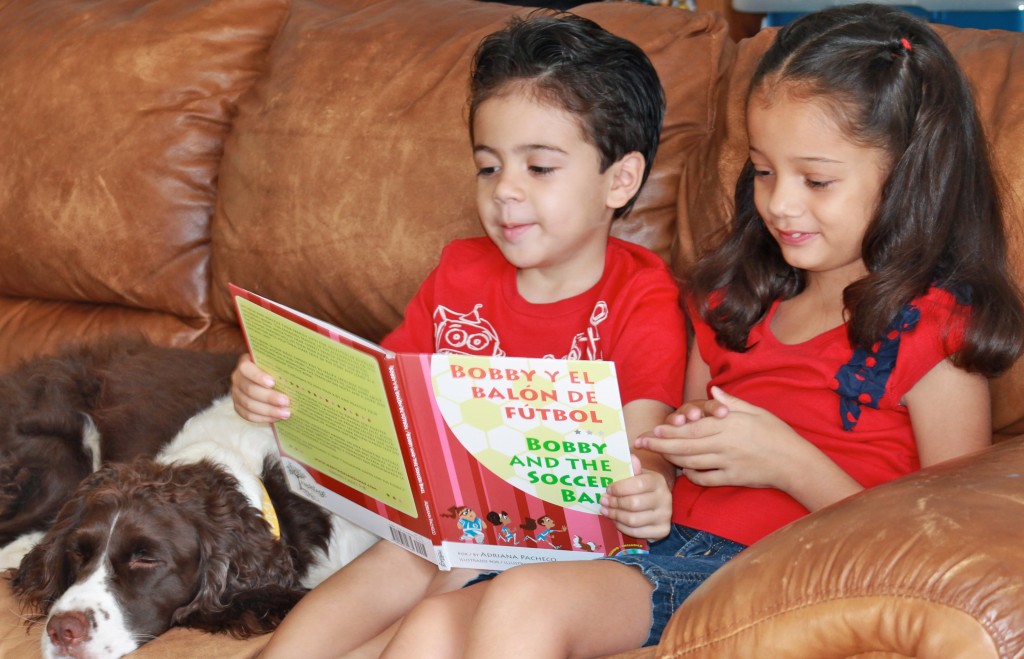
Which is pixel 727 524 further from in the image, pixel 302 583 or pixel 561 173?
pixel 302 583

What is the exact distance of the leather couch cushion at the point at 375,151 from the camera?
2.44 meters

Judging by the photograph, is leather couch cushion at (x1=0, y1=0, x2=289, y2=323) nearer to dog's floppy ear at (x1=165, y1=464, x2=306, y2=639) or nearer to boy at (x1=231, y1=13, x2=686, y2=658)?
dog's floppy ear at (x1=165, y1=464, x2=306, y2=639)

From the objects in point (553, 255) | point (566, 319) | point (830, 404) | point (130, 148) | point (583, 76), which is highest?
point (583, 76)

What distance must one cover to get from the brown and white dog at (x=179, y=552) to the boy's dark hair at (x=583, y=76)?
83 centimetres

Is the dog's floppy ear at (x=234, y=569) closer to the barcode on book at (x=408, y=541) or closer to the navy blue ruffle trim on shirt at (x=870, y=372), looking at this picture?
the barcode on book at (x=408, y=541)

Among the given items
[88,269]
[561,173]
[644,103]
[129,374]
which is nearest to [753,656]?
[561,173]

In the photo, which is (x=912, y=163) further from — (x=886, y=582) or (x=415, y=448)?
(x=415, y=448)

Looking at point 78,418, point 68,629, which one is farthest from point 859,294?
point 78,418

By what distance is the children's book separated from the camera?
1653 mm

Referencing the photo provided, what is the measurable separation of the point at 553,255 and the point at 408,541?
0.54 metres

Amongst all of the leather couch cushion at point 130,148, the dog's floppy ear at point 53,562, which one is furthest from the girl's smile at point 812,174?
the leather couch cushion at point 130,148

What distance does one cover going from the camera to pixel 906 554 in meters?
1.27

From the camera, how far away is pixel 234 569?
2133mm

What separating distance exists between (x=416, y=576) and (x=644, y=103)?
0.91 metres
